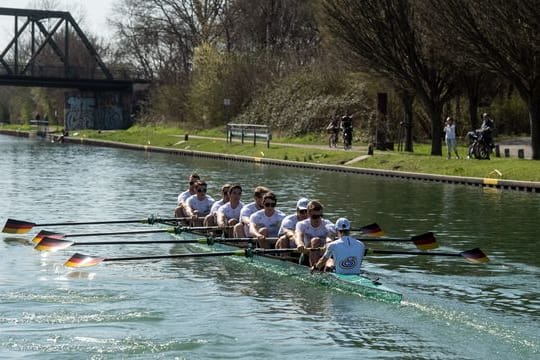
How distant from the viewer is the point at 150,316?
1816 cm

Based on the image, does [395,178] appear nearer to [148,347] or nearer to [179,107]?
[148,347]

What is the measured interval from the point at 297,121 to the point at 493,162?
2737 cm

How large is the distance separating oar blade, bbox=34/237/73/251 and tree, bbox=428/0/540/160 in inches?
927

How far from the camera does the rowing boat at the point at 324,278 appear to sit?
18.3 meters

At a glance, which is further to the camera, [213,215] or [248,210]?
[213,215]

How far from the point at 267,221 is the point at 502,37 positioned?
72.9ft

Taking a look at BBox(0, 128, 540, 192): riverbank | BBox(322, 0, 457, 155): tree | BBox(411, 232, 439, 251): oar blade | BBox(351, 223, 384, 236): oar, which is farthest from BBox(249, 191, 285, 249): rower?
BBox(322, 0, 457, 155): tree

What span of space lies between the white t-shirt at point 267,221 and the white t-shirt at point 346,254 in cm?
379

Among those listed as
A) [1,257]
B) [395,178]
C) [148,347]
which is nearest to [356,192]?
[395,178]

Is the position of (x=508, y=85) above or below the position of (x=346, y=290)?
above

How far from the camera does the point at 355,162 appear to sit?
51531 mm

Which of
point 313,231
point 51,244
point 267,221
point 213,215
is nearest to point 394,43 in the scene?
point 213,215

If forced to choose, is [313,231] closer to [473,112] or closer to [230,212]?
[230,212]

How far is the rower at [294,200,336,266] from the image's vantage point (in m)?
20.5
